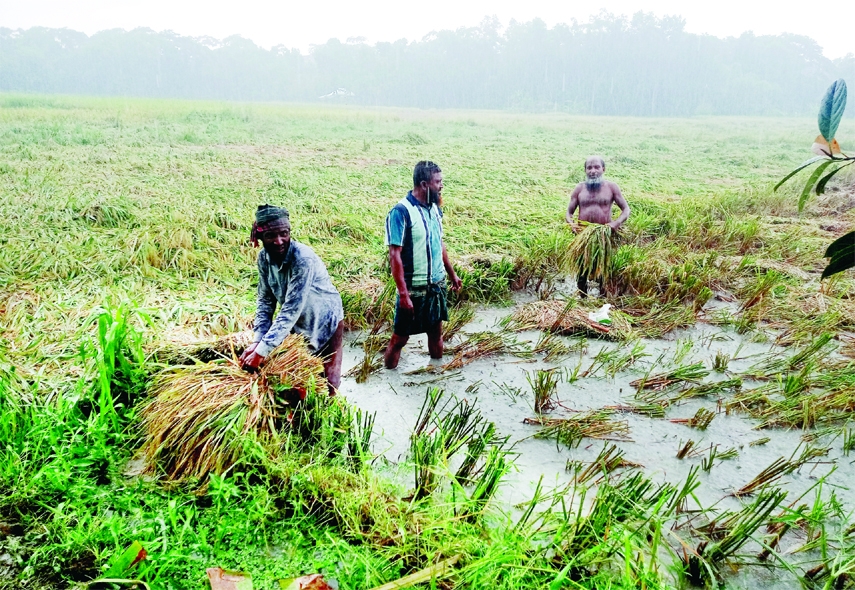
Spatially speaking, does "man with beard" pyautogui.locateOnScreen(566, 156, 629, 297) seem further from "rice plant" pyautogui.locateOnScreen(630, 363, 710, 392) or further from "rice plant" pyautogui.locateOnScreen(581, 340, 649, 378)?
Result: "rice plant" pyautogui.locateOnScreen(630, 363, 710, 392)

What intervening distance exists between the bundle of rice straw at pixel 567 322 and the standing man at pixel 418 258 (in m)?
0.89

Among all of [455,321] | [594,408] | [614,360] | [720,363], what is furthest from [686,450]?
[455,321]

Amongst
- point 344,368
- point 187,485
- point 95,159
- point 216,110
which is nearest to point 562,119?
point 216,110

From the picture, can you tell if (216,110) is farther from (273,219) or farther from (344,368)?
(273,219)

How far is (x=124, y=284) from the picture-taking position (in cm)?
334

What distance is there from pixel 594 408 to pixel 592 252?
1652mm

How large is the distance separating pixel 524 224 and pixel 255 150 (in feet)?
14.0

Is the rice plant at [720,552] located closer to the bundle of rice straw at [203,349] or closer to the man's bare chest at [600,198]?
the bundle of rice straw at [203,349]

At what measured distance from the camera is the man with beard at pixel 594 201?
13.2 feet

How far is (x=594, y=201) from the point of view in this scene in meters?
4.10

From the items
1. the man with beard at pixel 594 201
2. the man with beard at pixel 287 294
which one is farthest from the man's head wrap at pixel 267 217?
the man with beard at pixel 594 201

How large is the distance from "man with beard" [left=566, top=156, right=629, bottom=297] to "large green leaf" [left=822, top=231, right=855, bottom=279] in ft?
11.2

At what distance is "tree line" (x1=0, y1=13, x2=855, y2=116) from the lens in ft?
22.9

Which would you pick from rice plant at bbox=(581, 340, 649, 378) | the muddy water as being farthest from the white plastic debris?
rice plant at bbox=(581, 340, 649, 378)
